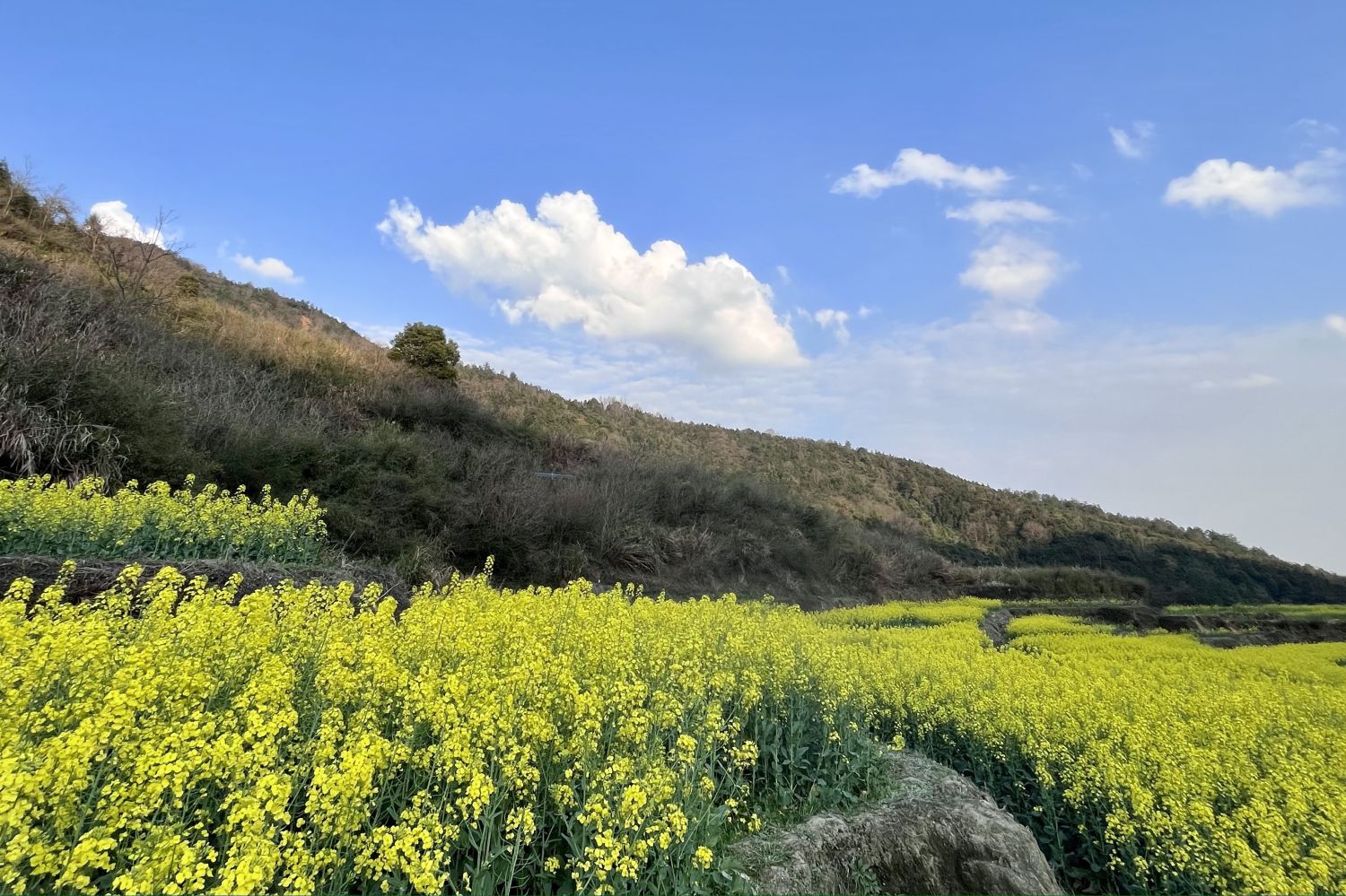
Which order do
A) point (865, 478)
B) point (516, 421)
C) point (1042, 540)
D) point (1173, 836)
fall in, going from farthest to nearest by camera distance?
point (865, 478) → point (1042, 540) → point (516, 421) → point (1173, 836)

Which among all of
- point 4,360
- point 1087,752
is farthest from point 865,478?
point 4,360

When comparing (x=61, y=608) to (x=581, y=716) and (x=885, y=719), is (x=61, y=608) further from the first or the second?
(x=885, y=719)

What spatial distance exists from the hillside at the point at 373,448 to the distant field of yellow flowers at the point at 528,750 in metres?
3.35

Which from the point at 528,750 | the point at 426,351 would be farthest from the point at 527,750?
the point at 426,351

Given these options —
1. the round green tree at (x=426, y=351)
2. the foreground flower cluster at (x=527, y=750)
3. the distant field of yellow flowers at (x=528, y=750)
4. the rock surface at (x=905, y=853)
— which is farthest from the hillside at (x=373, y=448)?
the rock surface at (x=905, y=853)

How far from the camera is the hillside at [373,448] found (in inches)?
377

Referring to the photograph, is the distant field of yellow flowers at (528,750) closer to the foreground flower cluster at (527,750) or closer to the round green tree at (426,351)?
the foreground flower cluster at (527,750)

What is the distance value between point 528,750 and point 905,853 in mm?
3261

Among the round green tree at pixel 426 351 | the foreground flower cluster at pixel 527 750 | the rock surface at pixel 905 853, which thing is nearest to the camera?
the foreground flower cluster at pixel 527 750

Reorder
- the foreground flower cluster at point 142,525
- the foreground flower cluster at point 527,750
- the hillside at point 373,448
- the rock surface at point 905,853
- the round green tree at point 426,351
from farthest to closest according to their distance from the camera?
the round green tree at point 426,351
the hillside at point 373,448
the foreground flower cluster at point 142,525
the rock surface at point 905,853
the foreground flower cluster at point 527,750

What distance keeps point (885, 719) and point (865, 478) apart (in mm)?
46981

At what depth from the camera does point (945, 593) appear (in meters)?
32.2

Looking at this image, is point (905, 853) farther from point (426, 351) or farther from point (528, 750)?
point (426, 351)

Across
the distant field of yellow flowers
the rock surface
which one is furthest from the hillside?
the rock surface
